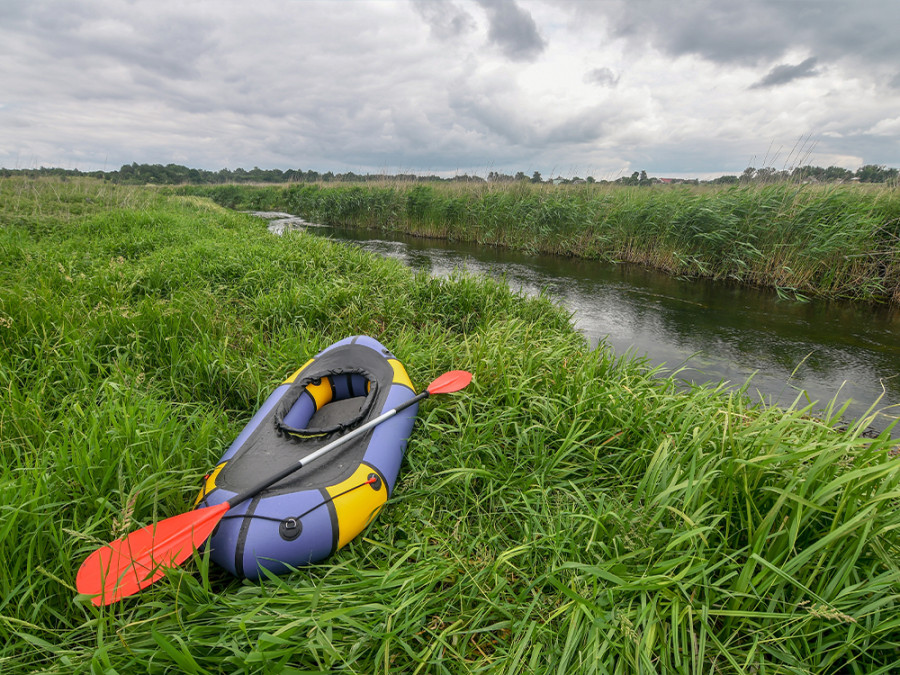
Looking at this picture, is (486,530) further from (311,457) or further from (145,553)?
(145,553)

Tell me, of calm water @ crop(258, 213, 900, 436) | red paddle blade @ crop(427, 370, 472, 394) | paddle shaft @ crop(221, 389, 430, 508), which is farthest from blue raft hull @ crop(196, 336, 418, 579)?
calm water @ crop(258, 213, 900, 436)

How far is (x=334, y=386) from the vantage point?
2.61 m

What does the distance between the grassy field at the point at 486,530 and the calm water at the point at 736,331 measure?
1144mm

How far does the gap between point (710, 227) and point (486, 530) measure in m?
8.24

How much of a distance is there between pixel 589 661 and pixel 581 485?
Answer: 84 cm

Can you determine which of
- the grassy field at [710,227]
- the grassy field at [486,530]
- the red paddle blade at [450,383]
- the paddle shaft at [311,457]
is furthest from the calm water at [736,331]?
the paddle shaft at [311,457]

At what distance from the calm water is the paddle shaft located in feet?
6.44

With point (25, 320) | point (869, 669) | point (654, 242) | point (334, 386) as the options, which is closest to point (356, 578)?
point (334, 386)

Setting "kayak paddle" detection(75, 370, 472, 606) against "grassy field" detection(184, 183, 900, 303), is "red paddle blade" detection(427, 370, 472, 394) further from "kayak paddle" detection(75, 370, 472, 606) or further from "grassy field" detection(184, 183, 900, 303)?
"grassy field" detection(184, 183, 900, 303)

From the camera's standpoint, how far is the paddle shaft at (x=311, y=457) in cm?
161

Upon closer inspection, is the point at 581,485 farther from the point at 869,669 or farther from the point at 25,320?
the point at 25,320

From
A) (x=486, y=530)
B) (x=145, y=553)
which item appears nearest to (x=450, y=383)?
(x=486, y=530)

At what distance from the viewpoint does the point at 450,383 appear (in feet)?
7.99

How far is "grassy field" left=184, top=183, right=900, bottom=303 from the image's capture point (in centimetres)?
646
